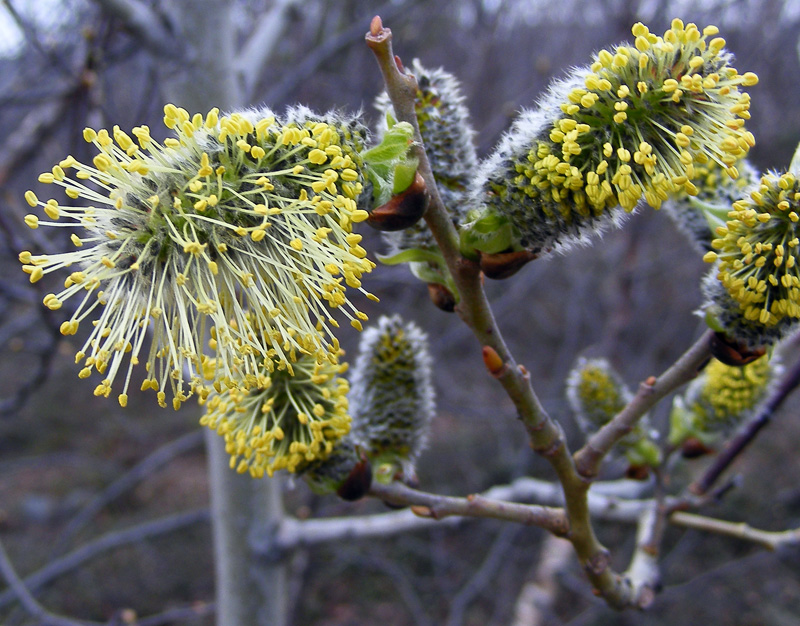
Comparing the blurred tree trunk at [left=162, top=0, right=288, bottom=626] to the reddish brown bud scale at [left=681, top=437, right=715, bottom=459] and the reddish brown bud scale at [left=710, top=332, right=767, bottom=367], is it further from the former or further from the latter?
the reddish brown bud scale at [left=710, top=332, right=767, bottom=367]

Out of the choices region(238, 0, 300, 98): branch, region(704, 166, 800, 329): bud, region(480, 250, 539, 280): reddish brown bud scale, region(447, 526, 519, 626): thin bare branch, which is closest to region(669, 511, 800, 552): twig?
region(704, 166, 800, 329): bud

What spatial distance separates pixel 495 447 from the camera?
833 centimetres

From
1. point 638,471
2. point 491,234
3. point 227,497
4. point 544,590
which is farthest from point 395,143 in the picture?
point 544,590

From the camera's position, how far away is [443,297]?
4.28 feet

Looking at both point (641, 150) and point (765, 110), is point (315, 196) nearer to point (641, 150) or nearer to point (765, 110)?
point (641, 150)

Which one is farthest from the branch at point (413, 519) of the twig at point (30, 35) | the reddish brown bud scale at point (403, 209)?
the twig at point (30, 35)

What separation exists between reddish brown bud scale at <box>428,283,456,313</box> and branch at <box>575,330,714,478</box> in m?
0.46

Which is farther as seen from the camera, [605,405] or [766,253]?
[605,405]

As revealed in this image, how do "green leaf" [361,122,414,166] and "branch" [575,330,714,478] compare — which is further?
"branch" [575,330,714,478]

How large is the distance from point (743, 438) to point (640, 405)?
953mm

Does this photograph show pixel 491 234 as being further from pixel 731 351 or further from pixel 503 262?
pixel 731 351

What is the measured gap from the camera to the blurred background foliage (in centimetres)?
540

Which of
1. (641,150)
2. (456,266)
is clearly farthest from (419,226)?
(641,150)

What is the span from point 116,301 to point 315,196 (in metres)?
0.45
